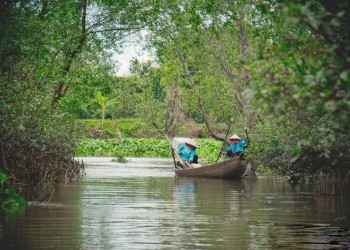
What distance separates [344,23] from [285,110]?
238cm

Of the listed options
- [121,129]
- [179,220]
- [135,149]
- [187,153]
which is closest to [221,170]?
[187,153]

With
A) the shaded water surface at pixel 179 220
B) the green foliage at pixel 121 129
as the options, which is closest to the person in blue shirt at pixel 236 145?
the shaded water surface at pixel 179 220

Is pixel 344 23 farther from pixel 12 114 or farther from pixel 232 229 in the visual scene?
pixel 12 114

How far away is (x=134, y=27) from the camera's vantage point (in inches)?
863

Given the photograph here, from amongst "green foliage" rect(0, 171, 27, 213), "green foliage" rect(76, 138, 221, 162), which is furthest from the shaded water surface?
"green foliage" rect(76, 138, 221, 162)

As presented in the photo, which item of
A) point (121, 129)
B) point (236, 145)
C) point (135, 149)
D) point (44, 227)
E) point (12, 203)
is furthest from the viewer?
point (121, 129)

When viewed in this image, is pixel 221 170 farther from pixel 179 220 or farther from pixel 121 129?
pixel 121 129

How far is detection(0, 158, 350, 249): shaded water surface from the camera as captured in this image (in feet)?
35.3

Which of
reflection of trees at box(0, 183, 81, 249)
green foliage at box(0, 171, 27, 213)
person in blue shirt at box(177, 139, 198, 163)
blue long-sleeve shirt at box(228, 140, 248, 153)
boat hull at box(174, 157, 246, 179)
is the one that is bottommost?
reflection of trees at box(0, 183, 81, 249)

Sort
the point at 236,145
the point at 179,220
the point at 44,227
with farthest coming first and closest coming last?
the point at 236,145 < the point at 179,220 < the point at 44,227

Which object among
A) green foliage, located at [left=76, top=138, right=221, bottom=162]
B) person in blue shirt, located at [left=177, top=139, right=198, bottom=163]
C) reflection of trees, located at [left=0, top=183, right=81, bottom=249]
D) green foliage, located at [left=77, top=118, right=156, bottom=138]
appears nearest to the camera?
reflection of trees, located at [left=0, top=183, right=81, bottom=249]

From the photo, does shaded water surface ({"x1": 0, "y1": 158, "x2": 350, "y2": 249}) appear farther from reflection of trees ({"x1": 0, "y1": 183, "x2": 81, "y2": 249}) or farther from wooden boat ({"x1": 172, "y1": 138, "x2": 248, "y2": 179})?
wooden boat ({"x1": 172, "y1": 138, "x2": 248, "y2": 179})

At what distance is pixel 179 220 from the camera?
43.7ft

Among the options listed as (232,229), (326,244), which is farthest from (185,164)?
(326,244)
